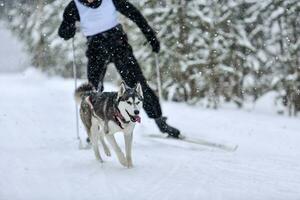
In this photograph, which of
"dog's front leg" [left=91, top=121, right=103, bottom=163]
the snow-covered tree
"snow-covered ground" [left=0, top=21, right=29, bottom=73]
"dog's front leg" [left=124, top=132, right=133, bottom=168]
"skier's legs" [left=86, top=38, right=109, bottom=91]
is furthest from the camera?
"snow-covered ground" [left=0, top=21, right=29, bottom=73]

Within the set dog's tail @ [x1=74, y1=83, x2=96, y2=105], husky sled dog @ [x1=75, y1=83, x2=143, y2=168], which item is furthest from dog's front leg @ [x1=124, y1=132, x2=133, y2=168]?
dog's tail @ [x1=74, y1=83, x2=96, y2=105]

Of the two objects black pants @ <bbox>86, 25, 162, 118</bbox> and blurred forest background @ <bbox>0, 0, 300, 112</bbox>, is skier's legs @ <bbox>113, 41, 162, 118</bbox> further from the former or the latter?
blurred forest background @ <bbox>0, 0, 300, 112</bbox>

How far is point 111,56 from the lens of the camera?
6.91m

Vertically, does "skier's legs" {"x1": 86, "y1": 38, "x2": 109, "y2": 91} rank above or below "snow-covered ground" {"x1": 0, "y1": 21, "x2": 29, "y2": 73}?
above

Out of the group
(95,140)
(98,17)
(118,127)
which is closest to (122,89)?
(118,127)

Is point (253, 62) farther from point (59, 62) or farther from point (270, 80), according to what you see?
point (59, 62)

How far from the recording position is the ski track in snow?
4.63 meters

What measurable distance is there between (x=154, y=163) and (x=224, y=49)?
22.4 feet

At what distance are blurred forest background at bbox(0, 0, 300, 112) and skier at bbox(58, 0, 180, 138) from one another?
188 inches

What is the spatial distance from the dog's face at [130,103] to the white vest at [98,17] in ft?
5.01

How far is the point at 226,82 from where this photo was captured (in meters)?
12.9

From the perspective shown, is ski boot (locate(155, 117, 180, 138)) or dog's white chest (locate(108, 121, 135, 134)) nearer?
dog's white chest (locate(108, 121, 135, 134))

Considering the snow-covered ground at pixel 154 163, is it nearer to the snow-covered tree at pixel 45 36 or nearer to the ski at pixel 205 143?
the ski at pixel 205 143

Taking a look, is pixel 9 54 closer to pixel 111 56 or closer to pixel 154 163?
pixel 111 56
